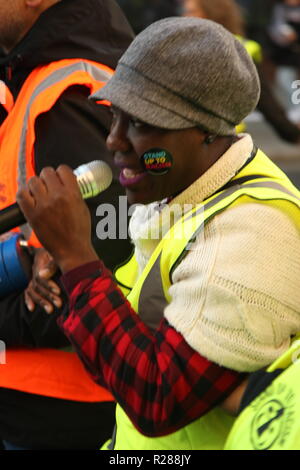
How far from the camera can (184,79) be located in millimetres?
2133

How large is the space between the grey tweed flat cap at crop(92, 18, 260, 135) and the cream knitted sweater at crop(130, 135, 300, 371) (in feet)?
0.74

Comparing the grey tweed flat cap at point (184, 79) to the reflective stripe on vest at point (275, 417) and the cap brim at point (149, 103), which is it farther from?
the reflective stripe on vest at point (275, 417)

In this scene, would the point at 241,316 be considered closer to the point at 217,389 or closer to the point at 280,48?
the point at 217,389

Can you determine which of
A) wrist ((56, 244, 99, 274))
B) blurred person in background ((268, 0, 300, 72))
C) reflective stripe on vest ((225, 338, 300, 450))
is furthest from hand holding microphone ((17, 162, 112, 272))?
blurred person in background ((268, 0, 300, 72))

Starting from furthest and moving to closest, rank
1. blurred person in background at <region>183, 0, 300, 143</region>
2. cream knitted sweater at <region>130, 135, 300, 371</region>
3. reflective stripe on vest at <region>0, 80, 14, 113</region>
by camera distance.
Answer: blurred person in background at <region>183, 0, 300, 143</region> → reflective stripe on vest at <region>0, 80, 14, 113</region> → cream knitted sweater at <region>130, 135, 300, 371</region>

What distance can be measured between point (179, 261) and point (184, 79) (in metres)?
0.38

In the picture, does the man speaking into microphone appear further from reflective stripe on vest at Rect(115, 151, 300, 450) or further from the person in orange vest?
the person in orange vest

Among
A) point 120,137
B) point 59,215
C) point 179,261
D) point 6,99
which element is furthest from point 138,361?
point 6,99

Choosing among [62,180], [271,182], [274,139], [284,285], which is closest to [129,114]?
[62,180]

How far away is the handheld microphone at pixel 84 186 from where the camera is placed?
220cm

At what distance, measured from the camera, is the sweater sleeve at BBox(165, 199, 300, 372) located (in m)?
1.99

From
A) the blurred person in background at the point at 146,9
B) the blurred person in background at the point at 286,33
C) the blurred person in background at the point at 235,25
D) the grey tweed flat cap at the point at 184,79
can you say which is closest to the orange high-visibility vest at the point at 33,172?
the grey tweed flat cap at the point at 184,79

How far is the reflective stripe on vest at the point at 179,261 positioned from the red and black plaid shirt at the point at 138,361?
0.08 m

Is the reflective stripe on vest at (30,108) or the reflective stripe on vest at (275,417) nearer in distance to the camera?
the reflective stripe on vest at (275,417)
